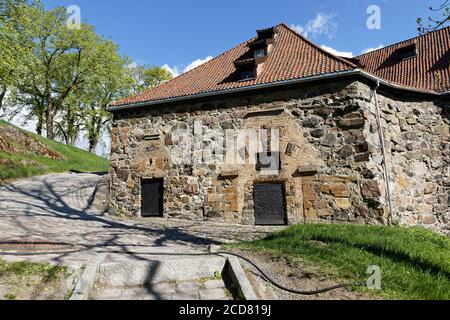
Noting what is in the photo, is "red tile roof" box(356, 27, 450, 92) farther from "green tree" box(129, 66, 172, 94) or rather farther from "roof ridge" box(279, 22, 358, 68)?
"green tree" box(129, 66, 172, 94)

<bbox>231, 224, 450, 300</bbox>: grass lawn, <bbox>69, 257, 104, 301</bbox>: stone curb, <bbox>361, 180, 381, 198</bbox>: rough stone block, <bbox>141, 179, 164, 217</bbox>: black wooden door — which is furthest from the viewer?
<bbox>141, 179, 164, 217</bbox>: black wooden door

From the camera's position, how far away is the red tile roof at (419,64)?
1131cm

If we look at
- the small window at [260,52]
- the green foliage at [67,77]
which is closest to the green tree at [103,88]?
the green foliage at [67,77]

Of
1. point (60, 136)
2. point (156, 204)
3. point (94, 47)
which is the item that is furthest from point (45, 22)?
point (156, 204)

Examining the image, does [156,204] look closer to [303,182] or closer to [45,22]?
[303,182]

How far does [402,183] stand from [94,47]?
25.1 m

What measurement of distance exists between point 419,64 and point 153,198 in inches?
479

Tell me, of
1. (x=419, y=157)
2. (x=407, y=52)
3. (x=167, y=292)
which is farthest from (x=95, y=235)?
(x=407, y=52)

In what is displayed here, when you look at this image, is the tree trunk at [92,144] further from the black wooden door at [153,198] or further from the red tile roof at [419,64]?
the red tile roof at [419,64]

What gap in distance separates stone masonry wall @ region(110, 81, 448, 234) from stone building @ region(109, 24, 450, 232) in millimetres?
32

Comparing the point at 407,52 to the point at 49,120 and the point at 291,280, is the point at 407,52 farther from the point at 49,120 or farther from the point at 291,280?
the point at 49,120

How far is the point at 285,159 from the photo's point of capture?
9258 millimetres

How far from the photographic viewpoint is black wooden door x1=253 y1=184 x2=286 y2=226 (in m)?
9.12

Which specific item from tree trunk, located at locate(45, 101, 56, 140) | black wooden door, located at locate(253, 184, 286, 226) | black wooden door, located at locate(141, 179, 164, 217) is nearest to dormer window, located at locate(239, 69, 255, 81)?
black wooden door, located at locate(253, 184, 286, 226)
